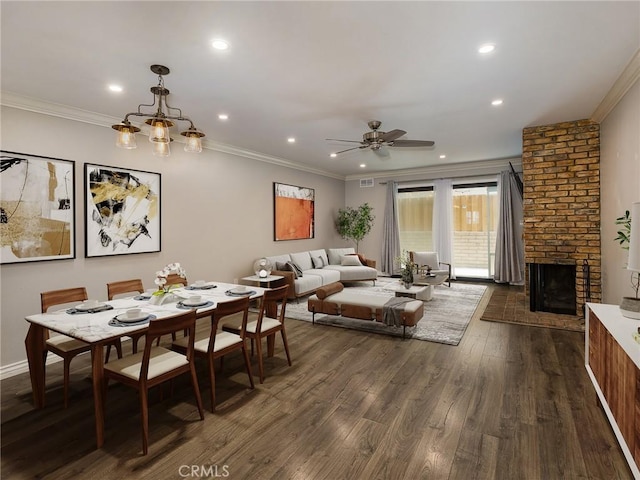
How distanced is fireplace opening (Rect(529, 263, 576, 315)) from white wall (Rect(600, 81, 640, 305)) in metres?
0.52

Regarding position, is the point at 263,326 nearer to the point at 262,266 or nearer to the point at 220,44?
the point at 220,44

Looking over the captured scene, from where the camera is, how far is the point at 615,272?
3922 millimetres

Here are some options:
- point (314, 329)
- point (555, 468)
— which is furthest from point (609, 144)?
point (314, 329)

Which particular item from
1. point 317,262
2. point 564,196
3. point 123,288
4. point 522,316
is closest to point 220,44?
point 123,288

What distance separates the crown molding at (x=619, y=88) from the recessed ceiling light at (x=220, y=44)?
11.2 ft

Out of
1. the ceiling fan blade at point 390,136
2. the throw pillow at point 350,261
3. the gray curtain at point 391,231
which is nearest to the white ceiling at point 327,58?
the ceiling fan blade at point 390,136

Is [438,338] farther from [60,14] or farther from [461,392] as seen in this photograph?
[60,14]

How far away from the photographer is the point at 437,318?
16.5 ft

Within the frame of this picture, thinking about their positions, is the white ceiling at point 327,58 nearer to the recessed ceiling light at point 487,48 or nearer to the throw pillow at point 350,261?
the recessed ceiling light at point 487,48

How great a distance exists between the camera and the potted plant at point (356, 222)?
29.0 feet

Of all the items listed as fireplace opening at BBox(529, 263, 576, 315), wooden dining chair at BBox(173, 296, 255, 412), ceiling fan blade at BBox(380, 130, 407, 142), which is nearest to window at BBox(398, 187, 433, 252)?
fireplace opening at BBox(529, 263, 576, 315)

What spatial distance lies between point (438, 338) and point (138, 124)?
187 inches

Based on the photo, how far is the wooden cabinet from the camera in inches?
68.9

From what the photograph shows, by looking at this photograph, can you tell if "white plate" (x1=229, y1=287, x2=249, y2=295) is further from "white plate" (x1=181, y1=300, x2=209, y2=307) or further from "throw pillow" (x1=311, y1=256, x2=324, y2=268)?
"throw pillow" (x1=311, y1=256, x2=324, y2=268)
